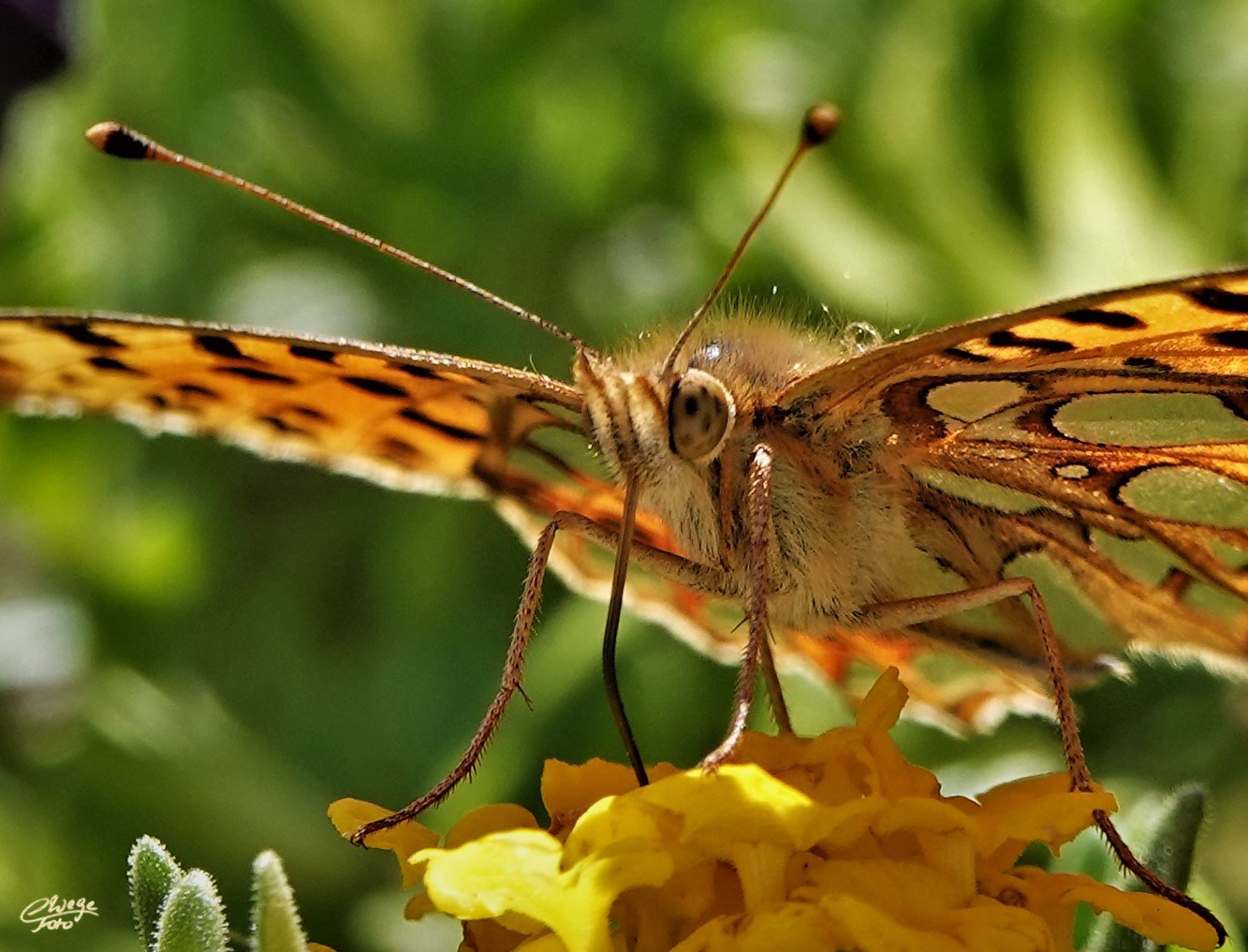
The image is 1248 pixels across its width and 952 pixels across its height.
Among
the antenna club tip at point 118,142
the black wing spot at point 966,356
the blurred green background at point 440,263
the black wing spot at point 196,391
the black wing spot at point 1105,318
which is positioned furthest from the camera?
the blurred green background at point 440,263

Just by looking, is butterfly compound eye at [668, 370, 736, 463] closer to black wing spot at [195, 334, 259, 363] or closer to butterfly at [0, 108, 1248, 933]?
butterfly at [0, 108, 1248, 933]

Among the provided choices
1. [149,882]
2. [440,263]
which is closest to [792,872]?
[149,882]

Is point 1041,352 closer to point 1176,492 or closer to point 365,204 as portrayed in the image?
point 1176,492

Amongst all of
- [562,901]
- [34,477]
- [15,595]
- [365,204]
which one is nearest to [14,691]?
[15,595]

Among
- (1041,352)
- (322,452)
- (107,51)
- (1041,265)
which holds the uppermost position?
(107,51)

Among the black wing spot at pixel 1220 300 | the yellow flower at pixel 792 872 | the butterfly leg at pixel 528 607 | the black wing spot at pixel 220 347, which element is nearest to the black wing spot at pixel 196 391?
the black wing spot at pixel 220 347

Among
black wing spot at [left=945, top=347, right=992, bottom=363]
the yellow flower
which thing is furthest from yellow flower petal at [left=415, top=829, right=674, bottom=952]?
black wing spot at [left=945, top=347, right=992, bottom=363]

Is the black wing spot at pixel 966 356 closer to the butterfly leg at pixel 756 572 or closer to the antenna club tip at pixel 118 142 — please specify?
the butterfly leg at pixel 756 572
